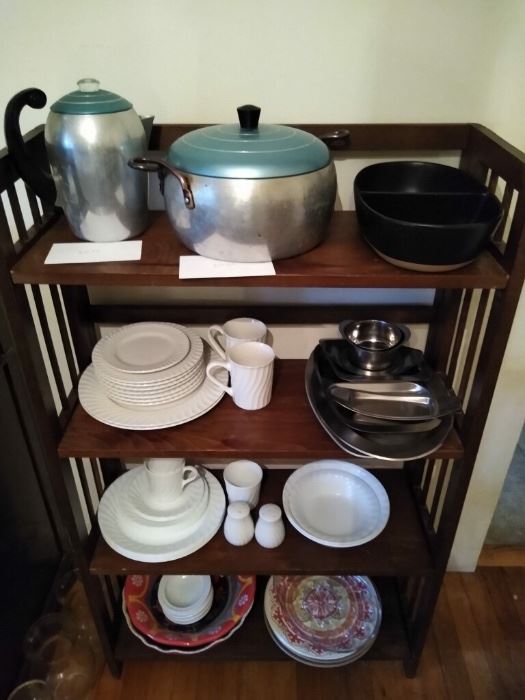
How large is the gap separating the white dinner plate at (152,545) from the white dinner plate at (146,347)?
0.40 m

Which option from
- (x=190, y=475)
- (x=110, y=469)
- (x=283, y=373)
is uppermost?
(x=283, y=373)

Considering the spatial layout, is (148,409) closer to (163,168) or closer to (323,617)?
(163,168)

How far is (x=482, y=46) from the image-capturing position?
0.91 metres

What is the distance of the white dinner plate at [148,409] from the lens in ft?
3.08

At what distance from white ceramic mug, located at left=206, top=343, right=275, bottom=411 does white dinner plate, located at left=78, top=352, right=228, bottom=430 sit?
0.10 ft


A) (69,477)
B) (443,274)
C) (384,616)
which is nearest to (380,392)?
(443,274)

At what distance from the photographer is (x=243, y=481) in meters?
1.23

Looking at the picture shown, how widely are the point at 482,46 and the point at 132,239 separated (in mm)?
667

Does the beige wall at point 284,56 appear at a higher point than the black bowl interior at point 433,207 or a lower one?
higher

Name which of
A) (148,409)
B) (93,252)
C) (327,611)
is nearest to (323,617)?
(327,611)

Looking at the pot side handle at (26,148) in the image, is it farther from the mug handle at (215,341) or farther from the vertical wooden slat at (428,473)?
the vertical wooden slat at (428,473)

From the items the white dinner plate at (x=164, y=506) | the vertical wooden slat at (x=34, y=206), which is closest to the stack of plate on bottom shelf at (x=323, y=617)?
the white dinner plate at (x=164, y=506)

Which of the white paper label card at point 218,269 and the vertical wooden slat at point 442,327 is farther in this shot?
the vertical wooden slat at point 442,327

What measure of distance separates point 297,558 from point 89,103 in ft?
3.05
